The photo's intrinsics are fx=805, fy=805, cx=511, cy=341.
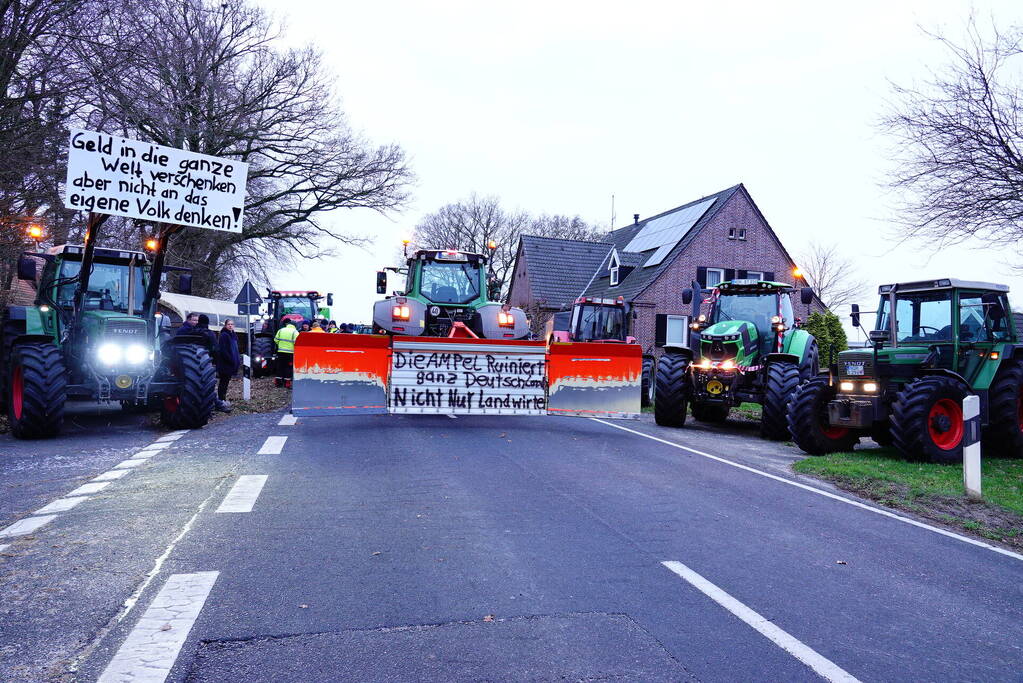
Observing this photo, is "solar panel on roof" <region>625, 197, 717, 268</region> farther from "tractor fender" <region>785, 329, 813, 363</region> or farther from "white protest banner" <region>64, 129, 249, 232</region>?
"white protest banner" <region>64, 129, 249, 232</region>

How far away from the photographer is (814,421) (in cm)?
1129

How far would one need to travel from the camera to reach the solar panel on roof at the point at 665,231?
→ 122 feet

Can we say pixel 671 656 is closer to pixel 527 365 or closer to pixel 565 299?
pixel 527 365

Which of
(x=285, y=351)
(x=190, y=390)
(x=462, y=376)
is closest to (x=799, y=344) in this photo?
(x=462, y=376)

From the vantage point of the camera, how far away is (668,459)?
9898mm

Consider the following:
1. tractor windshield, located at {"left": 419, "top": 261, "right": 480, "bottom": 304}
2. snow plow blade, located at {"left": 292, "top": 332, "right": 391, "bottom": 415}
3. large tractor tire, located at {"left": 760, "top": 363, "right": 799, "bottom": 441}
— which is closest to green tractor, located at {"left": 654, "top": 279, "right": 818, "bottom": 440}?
large tractor tire, located at {"left": 760, "top": 363, "right": 799, "bottom": 441}

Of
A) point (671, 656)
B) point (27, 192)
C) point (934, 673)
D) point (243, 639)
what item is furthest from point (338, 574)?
point (27, 192)

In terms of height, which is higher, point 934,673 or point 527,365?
point 527,365

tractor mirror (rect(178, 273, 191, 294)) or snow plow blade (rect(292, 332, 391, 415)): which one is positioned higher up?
tractor mirror (rect(178, 273, 191, 294))

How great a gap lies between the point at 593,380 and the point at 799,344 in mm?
4110

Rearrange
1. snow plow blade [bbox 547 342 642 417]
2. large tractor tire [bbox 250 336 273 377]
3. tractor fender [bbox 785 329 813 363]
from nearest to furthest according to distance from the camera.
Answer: snow plow blade [bbox 547 342 642 417], tractor fender [bbox 785 329 813 363], large tractor tire [bbox 250 336 273 377]

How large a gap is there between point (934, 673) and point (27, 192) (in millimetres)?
14388

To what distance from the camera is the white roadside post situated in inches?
320

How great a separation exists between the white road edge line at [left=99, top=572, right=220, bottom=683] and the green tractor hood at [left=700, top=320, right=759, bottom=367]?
11.2m
